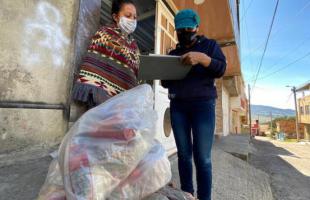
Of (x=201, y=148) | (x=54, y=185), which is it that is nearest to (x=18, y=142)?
(x=54, y=185)

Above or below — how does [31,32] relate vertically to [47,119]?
above

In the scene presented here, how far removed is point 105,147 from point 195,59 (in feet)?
2.64

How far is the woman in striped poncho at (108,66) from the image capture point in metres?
1.45

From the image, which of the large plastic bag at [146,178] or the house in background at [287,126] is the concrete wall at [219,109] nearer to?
the large plastic bag at [146,178]

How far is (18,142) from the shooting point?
1407 millimetres

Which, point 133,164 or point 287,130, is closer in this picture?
point 133,164

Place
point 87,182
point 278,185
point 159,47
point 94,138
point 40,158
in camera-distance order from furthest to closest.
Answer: point 278,185
point 159,47
point 40,158
point 94,138
point 87,182

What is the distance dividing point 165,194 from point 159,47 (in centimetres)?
249

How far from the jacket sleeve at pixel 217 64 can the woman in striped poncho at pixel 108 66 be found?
0.59 metres

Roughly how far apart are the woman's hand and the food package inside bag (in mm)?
487

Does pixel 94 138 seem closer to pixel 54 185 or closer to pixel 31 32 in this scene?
pixel 54 185

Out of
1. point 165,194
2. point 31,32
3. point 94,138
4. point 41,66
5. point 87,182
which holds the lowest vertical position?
point 165,194

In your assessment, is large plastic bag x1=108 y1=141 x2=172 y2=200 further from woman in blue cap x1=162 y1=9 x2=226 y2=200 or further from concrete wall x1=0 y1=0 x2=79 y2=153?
concrete wall x1=0 y1=0 x2=79 y2=153

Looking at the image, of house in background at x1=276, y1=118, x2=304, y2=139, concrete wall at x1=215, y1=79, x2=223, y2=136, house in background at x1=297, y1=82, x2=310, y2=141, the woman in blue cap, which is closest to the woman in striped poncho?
the woman in blue cap
